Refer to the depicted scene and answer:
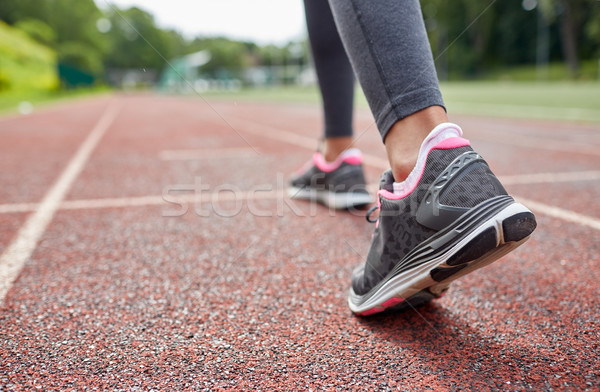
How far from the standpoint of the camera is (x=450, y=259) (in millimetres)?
849

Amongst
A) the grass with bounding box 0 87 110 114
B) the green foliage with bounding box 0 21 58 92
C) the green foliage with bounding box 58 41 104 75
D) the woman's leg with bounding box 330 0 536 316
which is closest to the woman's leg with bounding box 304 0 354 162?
the woman's leg with bounding box 330 0 536 316

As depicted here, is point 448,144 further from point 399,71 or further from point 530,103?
point 530,103

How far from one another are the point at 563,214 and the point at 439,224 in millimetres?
1252

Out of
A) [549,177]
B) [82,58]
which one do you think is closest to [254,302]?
[549,177]

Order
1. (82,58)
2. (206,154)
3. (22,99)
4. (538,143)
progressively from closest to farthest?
(206,154) < (538,143) < (22,99) < (82,58)

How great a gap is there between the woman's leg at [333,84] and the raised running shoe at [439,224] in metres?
0.97

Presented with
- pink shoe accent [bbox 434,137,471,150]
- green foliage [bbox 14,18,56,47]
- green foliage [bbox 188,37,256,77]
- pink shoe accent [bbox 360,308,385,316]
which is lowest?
green foliage [bbox 188,37,256,77]

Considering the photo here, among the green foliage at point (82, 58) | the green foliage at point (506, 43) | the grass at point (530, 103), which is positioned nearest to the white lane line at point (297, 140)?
the grass at point (530, 103)

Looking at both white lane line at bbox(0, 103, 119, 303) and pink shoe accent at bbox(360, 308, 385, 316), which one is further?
white lane line at bbox(0, 103, 119, 303)

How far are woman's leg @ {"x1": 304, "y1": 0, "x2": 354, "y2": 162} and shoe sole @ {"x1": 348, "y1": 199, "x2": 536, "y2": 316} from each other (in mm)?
1047

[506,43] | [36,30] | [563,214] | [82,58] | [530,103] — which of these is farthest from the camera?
[506,43]

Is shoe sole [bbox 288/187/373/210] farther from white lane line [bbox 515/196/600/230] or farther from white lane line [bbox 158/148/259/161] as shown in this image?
white lane line [bbox 158/148/259/161]

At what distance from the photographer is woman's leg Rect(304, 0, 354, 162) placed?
1.82 m

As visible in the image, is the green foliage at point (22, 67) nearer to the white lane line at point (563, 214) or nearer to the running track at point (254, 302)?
A: the running track at point (254, 302)
